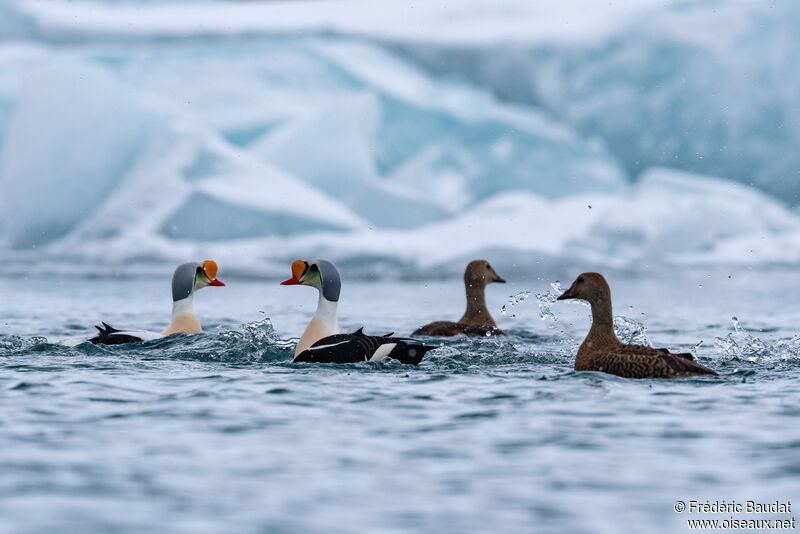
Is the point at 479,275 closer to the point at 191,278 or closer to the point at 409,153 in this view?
the point at 191,278

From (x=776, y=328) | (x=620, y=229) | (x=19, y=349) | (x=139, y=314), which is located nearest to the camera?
(x=19, y=349)

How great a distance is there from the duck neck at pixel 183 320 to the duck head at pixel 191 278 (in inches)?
2.4

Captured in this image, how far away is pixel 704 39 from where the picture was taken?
114 feet

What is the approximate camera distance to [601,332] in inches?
323

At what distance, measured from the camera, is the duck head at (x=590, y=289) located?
8344 mm

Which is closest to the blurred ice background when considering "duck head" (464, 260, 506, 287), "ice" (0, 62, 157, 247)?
"ice" (0, 62, 157, 247)

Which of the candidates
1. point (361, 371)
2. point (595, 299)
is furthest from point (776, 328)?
point (361, 371)

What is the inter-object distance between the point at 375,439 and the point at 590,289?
3392 mm

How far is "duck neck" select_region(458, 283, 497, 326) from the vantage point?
11.9 m

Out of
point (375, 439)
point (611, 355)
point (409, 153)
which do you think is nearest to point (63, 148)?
point (409, 153)

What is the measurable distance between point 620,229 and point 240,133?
1407cm

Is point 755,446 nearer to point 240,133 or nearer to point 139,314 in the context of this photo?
point 139,314

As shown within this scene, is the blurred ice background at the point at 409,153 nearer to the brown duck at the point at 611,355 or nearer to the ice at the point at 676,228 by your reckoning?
the ice at the point at 676,228

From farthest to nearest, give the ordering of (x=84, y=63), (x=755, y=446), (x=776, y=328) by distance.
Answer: (x=84, y=63) → (x=776, y=328) → (x=755, y=446)
